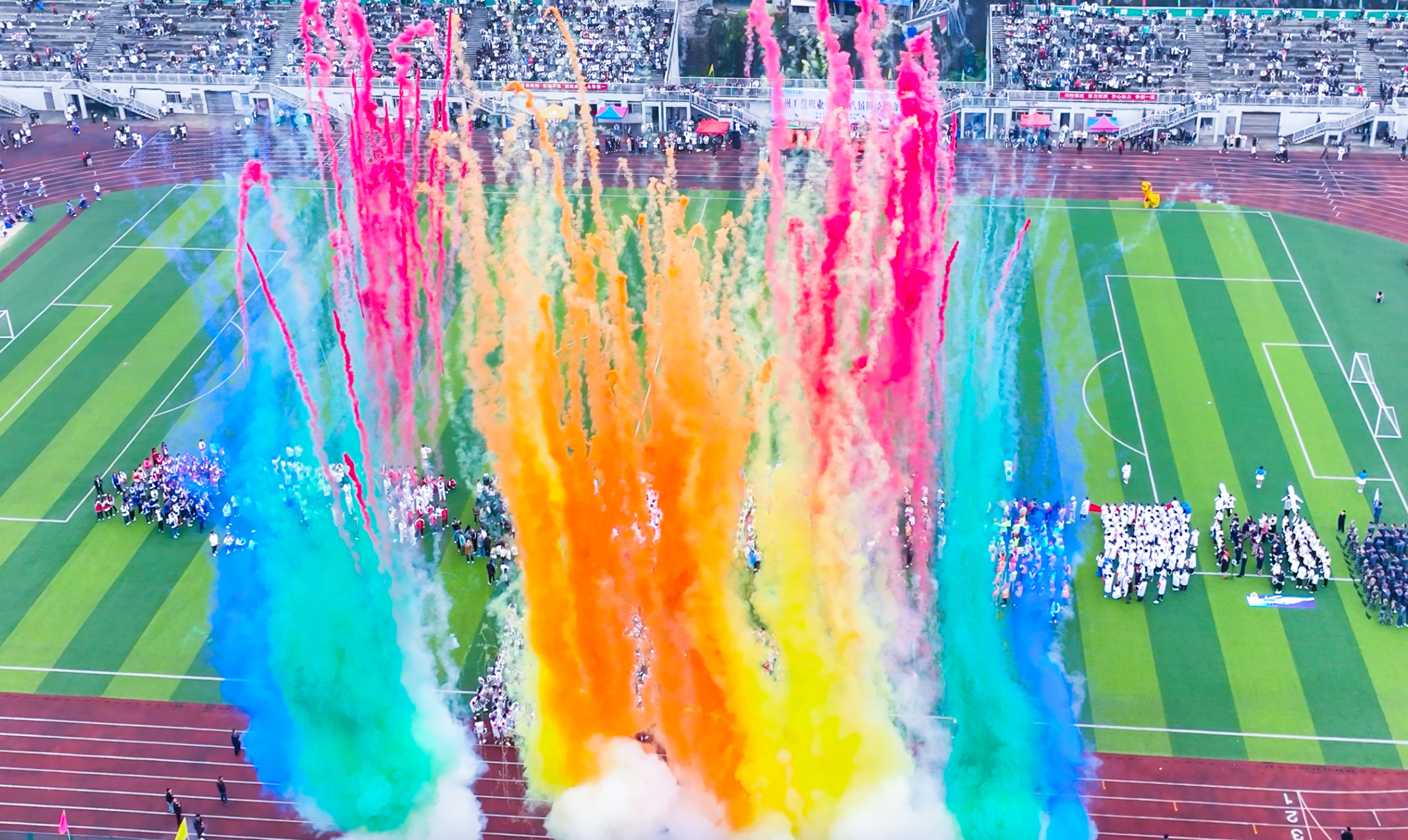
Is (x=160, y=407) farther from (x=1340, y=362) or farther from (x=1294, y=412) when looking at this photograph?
(x=1340, y=362)

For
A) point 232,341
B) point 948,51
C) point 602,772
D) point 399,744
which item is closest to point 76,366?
point 232,341

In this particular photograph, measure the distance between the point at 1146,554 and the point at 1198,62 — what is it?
43.3 m

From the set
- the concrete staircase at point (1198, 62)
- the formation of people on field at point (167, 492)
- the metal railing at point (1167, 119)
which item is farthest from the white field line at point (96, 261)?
the concrete staircase at point (1198, 62)

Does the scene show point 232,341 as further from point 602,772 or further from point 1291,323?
point 1291,323

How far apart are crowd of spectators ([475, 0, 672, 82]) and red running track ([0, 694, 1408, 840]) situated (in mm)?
47252

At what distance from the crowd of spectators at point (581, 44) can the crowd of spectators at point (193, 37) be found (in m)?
12.9

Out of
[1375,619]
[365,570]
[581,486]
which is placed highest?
[581,486]

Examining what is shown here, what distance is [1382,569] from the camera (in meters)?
53.2

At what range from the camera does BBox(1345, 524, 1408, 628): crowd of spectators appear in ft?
172

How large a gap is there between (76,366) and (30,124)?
1142 inches

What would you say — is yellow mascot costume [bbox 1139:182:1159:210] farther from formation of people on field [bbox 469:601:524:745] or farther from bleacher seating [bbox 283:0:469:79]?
formation of people on field [bbox 469:601:524:745]

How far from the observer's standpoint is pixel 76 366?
6850 centimetres

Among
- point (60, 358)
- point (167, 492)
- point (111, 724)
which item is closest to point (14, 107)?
point (60, 358)

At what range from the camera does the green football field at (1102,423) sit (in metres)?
50.5
